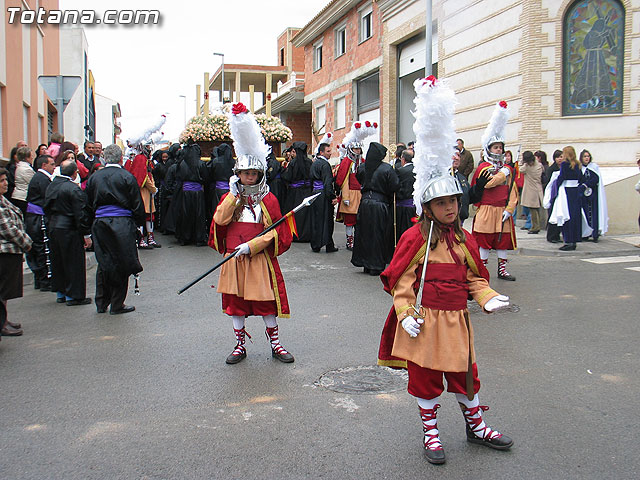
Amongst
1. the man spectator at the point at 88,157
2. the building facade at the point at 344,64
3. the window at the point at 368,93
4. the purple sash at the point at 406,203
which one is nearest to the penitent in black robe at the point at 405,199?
the purple sash at the point at 406,203

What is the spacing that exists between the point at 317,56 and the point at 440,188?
2860cm

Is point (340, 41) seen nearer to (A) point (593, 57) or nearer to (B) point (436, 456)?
(A) point (593, 57)

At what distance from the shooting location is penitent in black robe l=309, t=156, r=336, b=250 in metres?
12.5

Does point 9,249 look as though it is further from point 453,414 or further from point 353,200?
point 353,200

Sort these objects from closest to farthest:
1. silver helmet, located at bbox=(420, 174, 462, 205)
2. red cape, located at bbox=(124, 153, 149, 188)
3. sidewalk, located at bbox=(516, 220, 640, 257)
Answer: silver helmet, located at bbox=(420, 174, 462, 205)
sidewalk, located at bbox=(516, 220, 640, 257)
red cape, located at bbox=(124, 153, 149, 188)

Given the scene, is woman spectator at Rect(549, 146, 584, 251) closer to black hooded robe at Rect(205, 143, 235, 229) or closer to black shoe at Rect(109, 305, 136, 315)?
black hooded robe at Rect(205, 143, 235, 229)

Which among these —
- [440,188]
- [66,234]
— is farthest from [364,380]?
[66,234]

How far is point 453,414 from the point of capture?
4367mm

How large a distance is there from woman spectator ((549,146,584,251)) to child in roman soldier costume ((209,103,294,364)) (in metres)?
8.49

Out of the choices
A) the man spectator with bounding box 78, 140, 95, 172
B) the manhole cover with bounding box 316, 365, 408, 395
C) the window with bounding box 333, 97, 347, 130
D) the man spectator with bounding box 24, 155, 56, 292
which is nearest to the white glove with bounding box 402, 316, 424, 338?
the manhole cover with bounding box 316, 365, 408, 395

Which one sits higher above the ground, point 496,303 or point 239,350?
point 496,303

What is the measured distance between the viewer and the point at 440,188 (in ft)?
12.3

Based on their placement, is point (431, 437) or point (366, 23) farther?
point (366, 23)

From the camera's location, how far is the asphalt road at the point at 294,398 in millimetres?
3662
